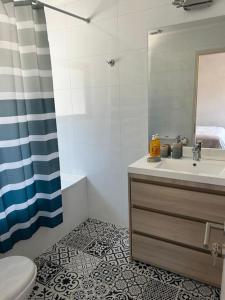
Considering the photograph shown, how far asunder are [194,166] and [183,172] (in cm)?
28

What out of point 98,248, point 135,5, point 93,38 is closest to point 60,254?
point 98,248

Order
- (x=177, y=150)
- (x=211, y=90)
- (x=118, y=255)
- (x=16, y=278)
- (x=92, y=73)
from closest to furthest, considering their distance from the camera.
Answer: (x=16, y=278), (x=211, y=90), (x=177, y=150), (x=118, y=255), (x=92, y=73)

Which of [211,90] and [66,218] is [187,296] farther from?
[211,90]

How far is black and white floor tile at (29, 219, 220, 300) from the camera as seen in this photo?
159cm

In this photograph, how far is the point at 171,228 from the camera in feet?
5.36

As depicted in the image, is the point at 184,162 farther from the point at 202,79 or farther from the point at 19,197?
the point at 19,197

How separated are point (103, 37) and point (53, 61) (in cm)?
60

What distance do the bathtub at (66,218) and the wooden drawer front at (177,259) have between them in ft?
2.52

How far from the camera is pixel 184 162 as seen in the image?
71.2 inches

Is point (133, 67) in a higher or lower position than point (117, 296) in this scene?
higher

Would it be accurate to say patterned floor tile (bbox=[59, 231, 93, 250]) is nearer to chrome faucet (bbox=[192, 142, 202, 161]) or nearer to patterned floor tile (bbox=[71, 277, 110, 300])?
patterned floor tile (bbox=[71, 277, 110, 300])

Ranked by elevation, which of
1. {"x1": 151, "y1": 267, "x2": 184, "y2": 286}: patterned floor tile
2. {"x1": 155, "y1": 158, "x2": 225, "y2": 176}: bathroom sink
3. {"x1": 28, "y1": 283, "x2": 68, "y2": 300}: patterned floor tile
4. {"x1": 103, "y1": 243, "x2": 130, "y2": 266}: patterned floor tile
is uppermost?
{"x1": 155, "y1": 158, "x2": 225, "y2": 176}: bathroom sink

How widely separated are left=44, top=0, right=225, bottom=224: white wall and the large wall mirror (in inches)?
3.3

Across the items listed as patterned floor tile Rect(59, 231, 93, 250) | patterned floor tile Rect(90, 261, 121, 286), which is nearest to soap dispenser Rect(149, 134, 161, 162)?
patterned floor tile Rect(90, 261, 121, 286)
